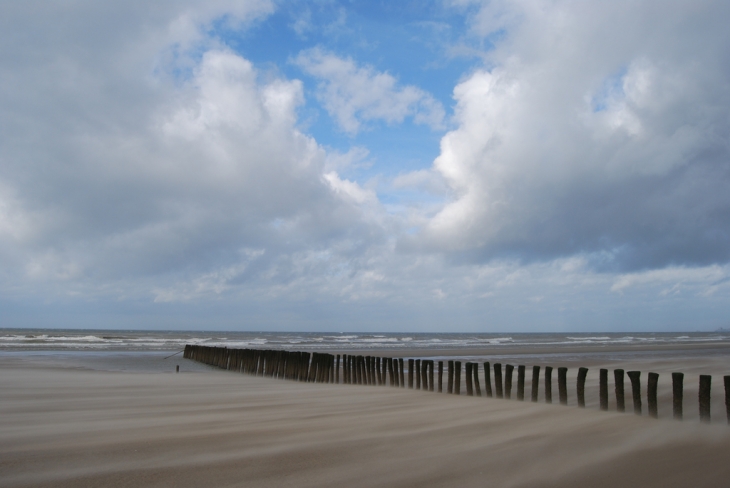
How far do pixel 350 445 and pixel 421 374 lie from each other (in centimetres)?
1073

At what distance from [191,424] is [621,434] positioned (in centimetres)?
555

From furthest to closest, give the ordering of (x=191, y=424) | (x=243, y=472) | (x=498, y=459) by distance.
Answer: (x=191, y=424), (x=498, y=459), (x=243, y=472)

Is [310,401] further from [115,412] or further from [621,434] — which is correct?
[621,434]

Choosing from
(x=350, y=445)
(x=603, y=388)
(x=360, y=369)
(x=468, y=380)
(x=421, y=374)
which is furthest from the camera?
(x=421, y=374)

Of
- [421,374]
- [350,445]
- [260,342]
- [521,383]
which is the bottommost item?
[260,342]

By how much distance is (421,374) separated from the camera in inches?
639

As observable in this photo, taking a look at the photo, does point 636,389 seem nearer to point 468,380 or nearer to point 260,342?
point 468,380

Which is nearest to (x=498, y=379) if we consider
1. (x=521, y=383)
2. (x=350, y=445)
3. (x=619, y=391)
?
(x=521, y=383)

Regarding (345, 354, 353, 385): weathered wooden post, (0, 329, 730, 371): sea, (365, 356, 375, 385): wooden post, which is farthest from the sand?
(0, 329, 730, 371): sea

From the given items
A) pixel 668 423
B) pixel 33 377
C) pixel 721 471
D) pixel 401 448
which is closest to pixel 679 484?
pixel 721 471

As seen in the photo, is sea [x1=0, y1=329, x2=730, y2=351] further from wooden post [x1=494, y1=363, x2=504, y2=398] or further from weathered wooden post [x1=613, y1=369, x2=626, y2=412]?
weathered wooden post [x1=613, y1=369, x2=626, y2=412]

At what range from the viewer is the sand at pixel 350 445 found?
473 cm

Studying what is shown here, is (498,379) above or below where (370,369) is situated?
above

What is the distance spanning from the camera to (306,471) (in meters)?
4.87
